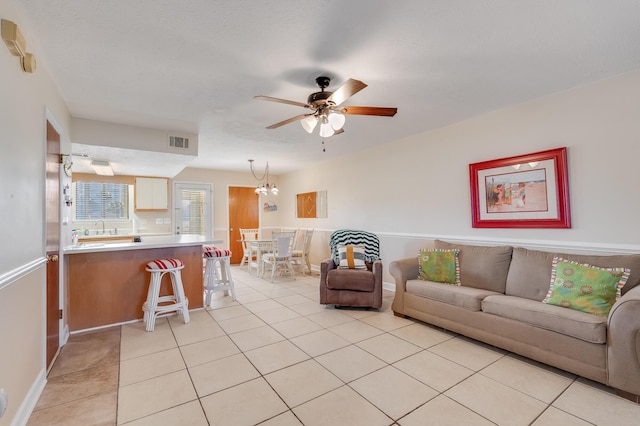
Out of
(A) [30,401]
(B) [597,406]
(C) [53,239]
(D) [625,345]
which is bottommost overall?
(B) [597,406]

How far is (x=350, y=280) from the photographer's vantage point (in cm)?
363

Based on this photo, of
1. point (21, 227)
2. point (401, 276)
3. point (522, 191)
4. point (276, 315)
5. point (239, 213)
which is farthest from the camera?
point (239, 213)

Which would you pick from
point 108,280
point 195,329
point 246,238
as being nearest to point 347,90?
point 195,329

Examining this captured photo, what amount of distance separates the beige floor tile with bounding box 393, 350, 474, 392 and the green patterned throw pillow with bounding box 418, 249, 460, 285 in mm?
980

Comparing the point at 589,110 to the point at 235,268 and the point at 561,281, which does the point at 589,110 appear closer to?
the point at 561,281

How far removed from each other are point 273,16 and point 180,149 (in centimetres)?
280

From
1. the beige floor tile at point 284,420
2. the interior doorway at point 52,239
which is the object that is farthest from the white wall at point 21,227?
the beige floor tile at point 284,420

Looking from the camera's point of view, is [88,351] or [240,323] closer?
[88,351]

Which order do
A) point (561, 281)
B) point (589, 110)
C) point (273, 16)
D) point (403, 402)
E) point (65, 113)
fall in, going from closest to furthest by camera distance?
point (273, 16) < point (403, 402) < point (561, 281) < point (589, 110) < point (65, 113)

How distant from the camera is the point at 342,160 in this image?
5.66 metres

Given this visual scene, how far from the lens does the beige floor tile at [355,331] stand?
287cm

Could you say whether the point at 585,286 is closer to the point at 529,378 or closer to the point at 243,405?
the point at 529,378

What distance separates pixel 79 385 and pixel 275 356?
1426 mm

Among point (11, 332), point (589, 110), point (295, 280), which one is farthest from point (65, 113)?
point (589, 110)
